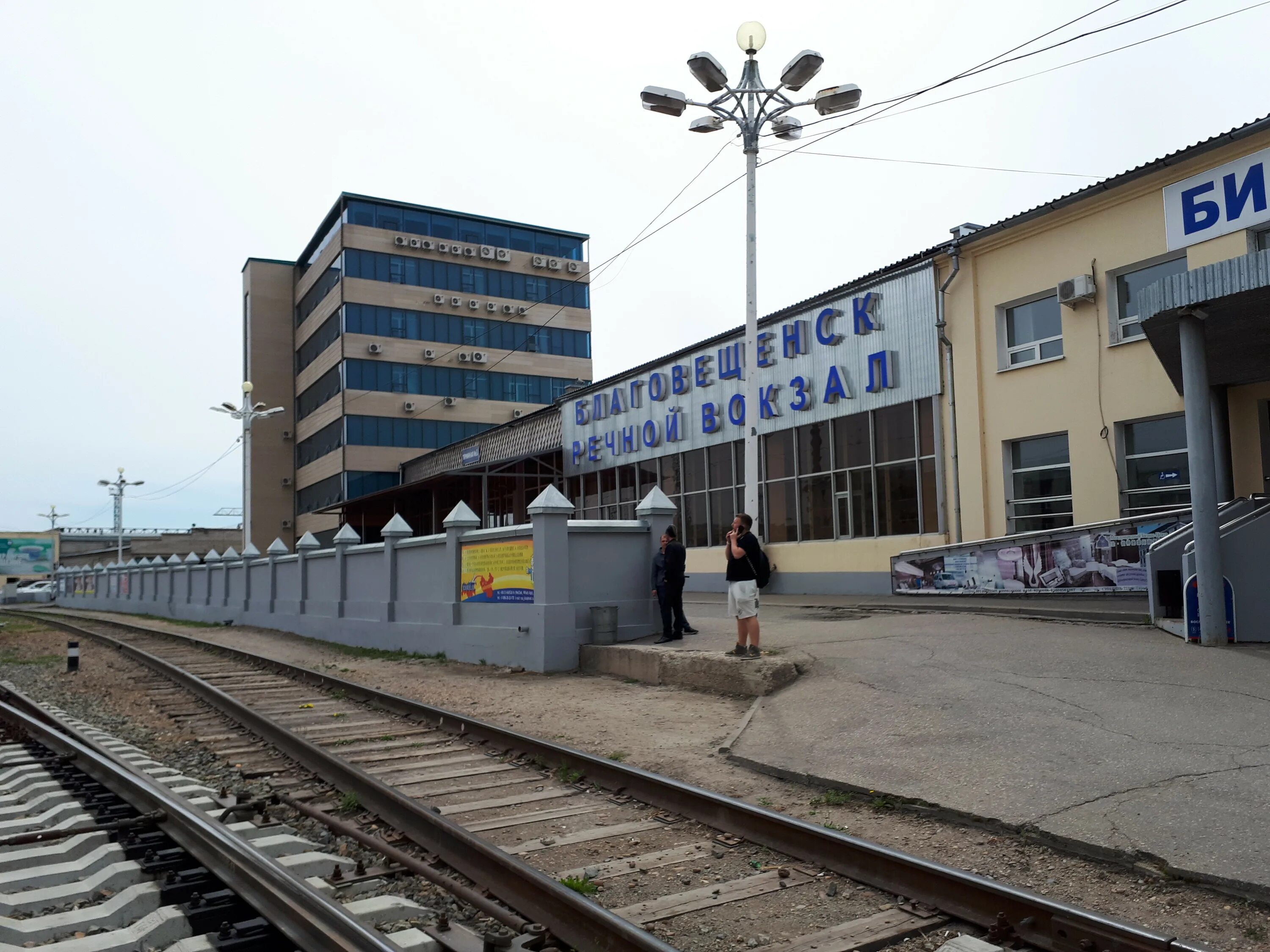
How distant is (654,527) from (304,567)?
1211 centimetres

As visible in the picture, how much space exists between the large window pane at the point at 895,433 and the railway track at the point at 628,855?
14.1 meters

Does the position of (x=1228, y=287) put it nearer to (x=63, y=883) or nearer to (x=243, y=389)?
(x=63, y=883)

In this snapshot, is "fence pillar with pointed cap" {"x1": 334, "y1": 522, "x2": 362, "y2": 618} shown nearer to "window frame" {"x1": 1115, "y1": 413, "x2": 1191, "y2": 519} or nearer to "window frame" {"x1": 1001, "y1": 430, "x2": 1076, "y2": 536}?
"window frame" {"x1": 1001, "y1": 430, "x2": 1076, "y2": 536}

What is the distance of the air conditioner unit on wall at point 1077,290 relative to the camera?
17.5m

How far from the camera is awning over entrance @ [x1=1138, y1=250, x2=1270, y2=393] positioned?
10.0 metres

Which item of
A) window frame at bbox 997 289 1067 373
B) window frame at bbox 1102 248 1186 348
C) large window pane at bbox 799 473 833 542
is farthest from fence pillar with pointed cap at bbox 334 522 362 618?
window frame at bbox 1102 248 1186 348

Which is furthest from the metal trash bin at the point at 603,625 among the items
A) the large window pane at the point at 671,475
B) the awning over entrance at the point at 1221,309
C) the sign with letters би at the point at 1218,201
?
the large window pane at the point at 671,475

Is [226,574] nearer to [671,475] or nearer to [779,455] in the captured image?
[671,475]

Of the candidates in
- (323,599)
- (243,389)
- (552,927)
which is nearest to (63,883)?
(552,927)

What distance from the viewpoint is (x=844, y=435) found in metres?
22.8

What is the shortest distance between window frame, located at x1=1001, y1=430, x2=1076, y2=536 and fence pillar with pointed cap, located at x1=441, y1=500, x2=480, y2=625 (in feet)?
33.7

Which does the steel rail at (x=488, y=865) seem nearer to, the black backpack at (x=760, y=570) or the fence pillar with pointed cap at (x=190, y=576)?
the black backpack at (x=760, y=570)

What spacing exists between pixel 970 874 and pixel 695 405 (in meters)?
23.4

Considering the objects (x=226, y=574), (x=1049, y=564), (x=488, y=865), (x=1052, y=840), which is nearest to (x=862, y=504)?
(x=1049, y=564)
